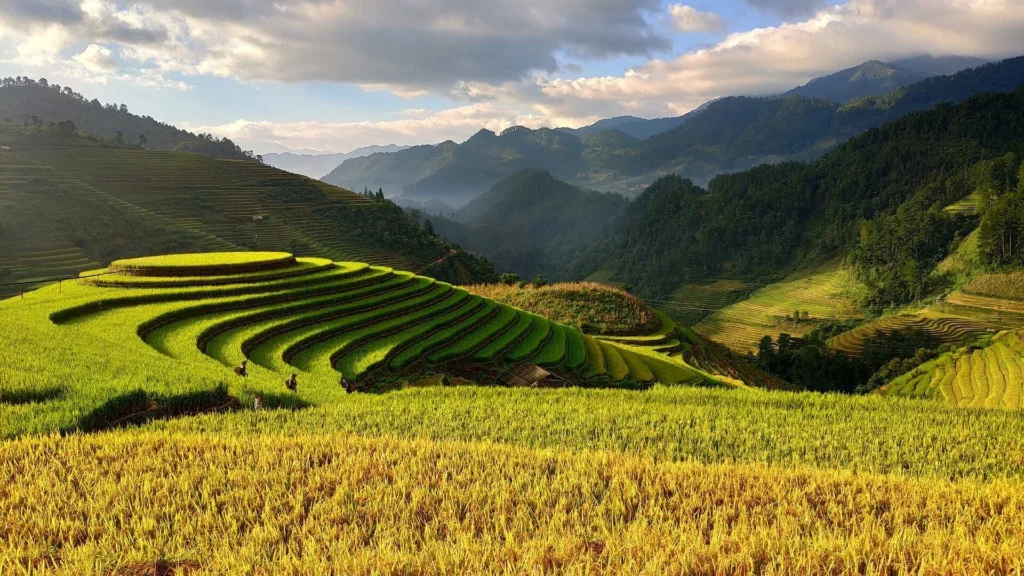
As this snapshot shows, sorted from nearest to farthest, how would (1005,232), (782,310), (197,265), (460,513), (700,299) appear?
(460,513) < (197,265) < (1005,232) < (782,310) < (700,299)

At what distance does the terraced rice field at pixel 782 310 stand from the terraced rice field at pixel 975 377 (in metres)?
30.3

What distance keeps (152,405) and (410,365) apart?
30.4 feet

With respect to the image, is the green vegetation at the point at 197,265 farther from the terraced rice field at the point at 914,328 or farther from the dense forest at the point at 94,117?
the dense forest at the point at 94,117

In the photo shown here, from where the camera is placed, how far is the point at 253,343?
15867 mm

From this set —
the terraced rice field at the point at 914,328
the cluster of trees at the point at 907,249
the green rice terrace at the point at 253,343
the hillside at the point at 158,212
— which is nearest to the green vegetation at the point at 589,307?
the green rice terrace at the point at 253,343

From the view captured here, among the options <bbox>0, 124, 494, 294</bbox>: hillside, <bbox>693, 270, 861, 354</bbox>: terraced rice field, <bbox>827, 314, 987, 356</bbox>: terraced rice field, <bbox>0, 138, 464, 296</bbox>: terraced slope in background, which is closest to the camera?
<bbox>0, 138, 464, 296</bbox>: terraced slope in background

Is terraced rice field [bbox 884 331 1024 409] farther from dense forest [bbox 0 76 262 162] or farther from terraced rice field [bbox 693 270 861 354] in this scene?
dense forest [bbox 0 76 262 162]

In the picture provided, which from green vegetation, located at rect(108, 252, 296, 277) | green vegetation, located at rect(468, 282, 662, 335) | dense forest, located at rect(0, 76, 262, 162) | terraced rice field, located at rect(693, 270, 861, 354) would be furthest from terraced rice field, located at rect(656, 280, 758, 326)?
dense forest, located at rect(0, 76, 262, 162)

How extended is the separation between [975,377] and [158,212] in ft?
290

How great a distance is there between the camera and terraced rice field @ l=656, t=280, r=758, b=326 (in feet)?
335

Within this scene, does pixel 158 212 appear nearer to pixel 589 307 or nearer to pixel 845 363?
pixel 589 307

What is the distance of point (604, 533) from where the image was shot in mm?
3965

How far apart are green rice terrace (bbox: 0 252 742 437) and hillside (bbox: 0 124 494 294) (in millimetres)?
22814

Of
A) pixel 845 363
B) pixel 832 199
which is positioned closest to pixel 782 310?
pixel 845 363
